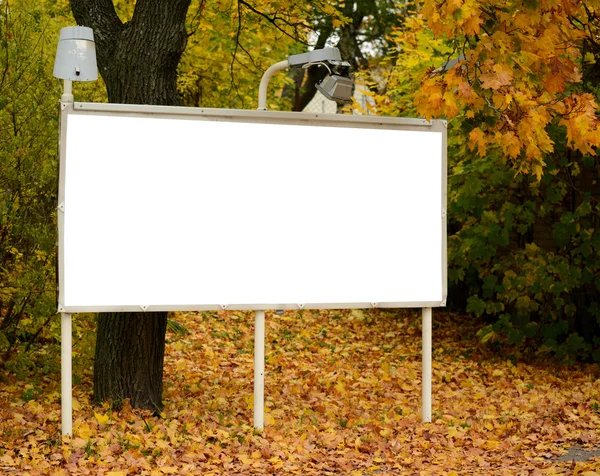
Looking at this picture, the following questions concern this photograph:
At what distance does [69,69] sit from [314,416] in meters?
3.66

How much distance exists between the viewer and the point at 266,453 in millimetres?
6547

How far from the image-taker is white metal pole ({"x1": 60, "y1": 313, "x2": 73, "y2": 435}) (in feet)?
21.8

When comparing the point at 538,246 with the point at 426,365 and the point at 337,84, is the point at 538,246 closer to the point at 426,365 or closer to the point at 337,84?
the point at 426,365

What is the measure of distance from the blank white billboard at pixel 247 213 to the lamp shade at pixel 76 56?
0.30m

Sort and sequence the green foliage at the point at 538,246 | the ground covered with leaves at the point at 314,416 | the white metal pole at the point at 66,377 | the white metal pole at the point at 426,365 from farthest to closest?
the green foliage at the point at 538,246, the white metal pole at the point at 426,365, the white metal pole at the point at 66,377, the ground covered with leaves at the point at 314,416

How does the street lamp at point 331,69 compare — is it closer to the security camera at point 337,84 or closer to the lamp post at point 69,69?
the security camera at point 337,84

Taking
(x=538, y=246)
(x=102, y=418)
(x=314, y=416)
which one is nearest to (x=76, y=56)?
(x=102, y=418)

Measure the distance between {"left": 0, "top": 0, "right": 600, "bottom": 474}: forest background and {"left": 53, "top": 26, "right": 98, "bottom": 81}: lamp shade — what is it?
1184mm

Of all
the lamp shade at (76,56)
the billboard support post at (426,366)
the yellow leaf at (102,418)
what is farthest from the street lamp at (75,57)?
the billboard support post at (426,366)

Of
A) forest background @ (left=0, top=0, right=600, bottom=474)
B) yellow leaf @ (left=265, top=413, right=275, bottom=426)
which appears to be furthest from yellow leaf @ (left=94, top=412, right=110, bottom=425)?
forest background @ (left=0, top=0, right=600, bottom=474)

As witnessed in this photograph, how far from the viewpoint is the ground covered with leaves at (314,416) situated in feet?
20.7

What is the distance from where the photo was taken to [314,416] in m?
7.87

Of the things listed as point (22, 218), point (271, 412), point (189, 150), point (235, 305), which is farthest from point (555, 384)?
point (22, 218)

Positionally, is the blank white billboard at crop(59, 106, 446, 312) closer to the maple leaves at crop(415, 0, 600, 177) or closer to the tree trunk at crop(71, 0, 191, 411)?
the tree trunk at crop(71, 0, 191, 411)
